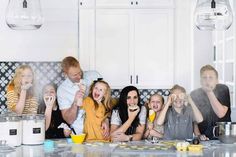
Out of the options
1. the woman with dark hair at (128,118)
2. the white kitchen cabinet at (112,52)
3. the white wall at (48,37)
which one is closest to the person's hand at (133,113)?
the woman with dark hair at (128,118)

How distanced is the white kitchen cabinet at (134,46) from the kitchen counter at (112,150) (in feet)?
4.88

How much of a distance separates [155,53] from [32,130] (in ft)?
Answer: 6.14

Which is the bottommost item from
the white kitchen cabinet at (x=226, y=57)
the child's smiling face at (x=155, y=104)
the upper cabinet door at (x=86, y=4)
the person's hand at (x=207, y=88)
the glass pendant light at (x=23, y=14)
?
the child's smiling face at (x=155, y=104)

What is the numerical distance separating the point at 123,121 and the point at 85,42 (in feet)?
4.02

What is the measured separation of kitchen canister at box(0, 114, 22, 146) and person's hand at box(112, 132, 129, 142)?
785 millimetres

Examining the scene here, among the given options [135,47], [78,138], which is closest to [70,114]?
[78,138]

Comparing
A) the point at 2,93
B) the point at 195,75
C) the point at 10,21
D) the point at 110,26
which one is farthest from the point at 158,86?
the point at 10,21

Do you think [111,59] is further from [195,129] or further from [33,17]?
[33,17]

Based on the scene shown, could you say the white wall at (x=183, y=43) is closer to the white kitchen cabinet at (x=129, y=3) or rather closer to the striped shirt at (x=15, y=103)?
the white kitchen cabinet at (x=129, y=3)

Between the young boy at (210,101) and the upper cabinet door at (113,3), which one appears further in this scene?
the upper cabinet door at (113,3)

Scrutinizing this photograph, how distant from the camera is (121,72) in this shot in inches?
180

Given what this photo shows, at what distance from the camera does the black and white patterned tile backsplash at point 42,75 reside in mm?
4619

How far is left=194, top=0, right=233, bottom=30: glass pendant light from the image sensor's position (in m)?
3.01

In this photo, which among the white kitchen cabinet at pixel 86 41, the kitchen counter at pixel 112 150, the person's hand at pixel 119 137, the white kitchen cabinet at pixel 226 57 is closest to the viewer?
the kitchen counter at pixel 112 150
